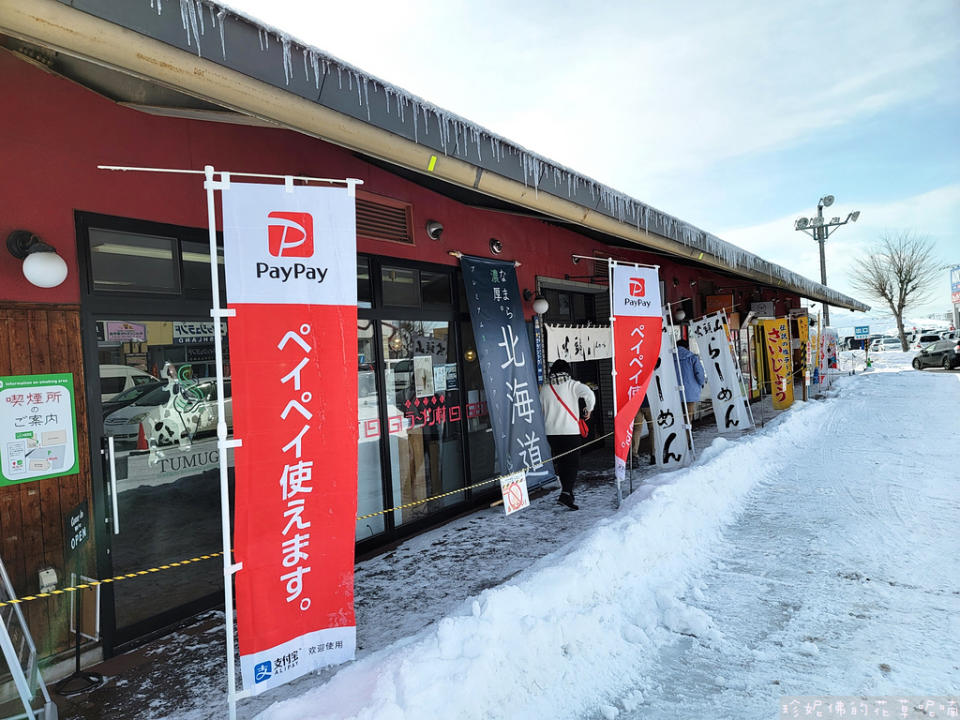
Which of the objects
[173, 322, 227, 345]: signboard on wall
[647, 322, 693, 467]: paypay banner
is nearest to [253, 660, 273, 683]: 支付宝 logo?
[173, 322, 227, 345]: signboard on wall

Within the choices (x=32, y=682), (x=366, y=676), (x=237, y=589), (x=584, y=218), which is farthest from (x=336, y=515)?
(x=584, y=218)

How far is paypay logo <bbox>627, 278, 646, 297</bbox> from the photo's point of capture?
552 centimetres

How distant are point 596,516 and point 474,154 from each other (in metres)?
3.73

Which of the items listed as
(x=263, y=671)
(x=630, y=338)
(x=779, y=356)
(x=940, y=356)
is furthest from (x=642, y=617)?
(x=940, y=356)

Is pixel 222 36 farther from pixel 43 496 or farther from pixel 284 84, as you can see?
pixel 43 496

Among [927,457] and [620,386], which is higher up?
[620,386]

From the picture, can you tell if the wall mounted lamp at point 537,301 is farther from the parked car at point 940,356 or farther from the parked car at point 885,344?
the parked car at point 885,344

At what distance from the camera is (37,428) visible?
2.96 meters

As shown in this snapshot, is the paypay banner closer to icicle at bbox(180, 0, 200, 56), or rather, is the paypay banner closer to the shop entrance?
the shop entrance

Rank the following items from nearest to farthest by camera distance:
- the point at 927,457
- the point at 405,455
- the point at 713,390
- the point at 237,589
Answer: the point at 237,589, the point at 405,455, the point at 927,457, the point at 713,390

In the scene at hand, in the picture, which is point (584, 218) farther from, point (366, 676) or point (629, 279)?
point (366, 676)

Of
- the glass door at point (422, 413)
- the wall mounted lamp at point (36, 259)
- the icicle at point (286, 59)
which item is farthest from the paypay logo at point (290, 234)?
the glass door at point (422, 413)

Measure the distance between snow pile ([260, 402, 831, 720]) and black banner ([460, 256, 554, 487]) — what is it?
53.1 inches

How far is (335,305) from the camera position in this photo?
2.62 metres
